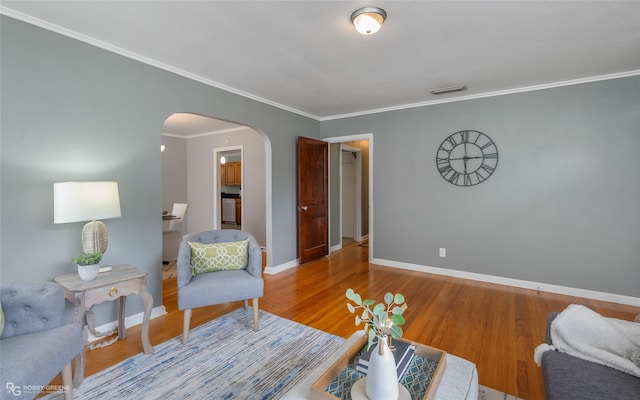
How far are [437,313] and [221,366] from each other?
6.80 ft

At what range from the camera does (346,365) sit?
1438 mm

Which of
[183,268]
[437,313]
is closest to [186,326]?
[183,268]

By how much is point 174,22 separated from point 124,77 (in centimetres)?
83

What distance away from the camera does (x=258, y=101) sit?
3.93 m

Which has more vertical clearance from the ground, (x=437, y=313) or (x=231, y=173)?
(x=231, y=173)

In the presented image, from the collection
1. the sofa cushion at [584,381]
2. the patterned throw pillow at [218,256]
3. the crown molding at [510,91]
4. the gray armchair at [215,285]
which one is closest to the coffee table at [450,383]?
the sofa cushion at [584,381]

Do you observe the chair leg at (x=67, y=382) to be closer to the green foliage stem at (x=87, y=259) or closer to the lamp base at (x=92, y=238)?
the green foliage stem at (x=87, y=259)

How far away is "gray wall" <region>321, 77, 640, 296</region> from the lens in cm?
315

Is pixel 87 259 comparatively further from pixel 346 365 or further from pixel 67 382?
pixel 346 365

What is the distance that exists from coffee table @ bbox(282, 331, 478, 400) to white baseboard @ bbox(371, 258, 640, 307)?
2808mm

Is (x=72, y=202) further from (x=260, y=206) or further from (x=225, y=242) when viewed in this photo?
(x=260, y=206)

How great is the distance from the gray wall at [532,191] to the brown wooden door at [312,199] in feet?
3.54

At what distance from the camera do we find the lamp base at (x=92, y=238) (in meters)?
2.14

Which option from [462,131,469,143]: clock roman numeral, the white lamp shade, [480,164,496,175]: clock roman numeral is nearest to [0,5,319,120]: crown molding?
the white lamp shade
